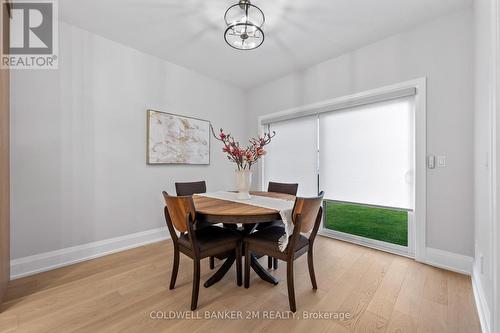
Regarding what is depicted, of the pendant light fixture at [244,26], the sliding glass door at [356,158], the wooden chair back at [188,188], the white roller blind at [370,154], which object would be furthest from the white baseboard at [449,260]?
the pendant light fixture at [244,26]

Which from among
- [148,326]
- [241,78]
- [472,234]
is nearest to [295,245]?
[148,326]

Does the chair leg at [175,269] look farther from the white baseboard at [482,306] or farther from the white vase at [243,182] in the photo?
the white baseboard at [482,306]

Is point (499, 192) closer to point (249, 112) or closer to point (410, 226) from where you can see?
point (410, 226)

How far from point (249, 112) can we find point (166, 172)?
2043mm

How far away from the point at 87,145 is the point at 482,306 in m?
3.84

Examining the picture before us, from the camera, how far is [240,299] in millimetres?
1663

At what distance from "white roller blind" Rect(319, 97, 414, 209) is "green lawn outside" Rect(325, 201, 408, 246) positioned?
0.98 m

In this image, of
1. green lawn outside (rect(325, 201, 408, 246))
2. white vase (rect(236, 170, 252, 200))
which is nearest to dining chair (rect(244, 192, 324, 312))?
white vase (rect(236, 170, 252, 200))

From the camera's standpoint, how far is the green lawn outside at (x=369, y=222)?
3.98 m

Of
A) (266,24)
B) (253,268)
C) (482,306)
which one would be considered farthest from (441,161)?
(266,24)

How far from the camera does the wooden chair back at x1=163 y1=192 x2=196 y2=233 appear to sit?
4.95ft

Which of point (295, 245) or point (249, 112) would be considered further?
point (249, 112)

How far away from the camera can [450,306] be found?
1.56 m

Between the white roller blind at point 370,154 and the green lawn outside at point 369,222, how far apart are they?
0.98 metres
